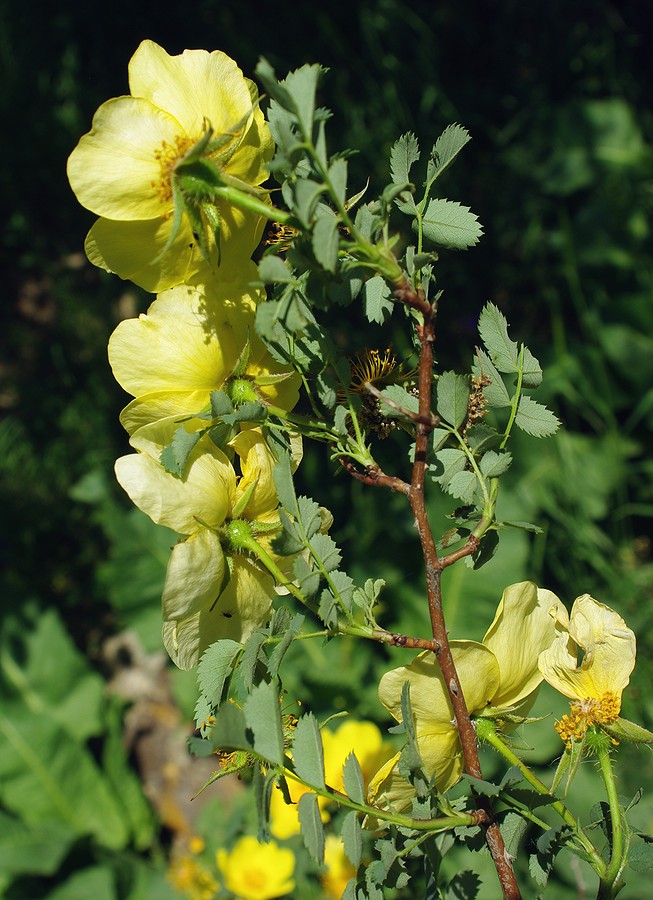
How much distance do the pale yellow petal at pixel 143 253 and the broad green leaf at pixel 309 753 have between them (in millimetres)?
387

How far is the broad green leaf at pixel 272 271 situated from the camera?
58 centimetres

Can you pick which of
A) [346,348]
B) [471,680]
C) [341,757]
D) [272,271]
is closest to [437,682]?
[471,680]

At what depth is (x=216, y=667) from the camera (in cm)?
66

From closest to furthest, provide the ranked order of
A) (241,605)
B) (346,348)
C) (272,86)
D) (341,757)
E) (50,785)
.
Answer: (272,86), (241,605), (341,757), (346,348), (50,785)

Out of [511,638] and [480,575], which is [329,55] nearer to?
[480,575]

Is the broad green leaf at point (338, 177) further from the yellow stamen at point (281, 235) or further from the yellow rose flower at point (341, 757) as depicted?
the yellow rose flower at point (341, 757)

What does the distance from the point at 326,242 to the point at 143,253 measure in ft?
0.82

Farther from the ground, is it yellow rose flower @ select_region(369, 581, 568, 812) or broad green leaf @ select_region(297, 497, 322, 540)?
broad green leaf @ select_region(297, 497, 322, 540)

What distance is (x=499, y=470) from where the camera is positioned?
2.26ft

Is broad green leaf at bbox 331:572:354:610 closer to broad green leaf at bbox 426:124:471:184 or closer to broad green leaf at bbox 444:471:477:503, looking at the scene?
broad green leaf at bbox 444:471:477:503

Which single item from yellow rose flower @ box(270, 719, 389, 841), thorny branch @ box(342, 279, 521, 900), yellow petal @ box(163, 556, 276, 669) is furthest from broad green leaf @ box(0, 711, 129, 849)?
thorny branch @ box(342, 279, 521, 900)

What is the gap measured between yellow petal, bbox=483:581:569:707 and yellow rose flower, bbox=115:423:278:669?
20 cm

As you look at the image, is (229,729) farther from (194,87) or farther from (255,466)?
(194,87)

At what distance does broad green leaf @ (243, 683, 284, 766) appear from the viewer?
→ 1.96 ft
